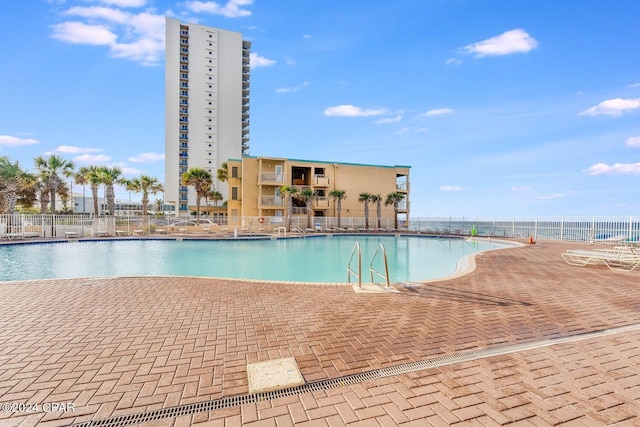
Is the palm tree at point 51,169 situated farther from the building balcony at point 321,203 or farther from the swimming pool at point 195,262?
the building balcony at point 321,203

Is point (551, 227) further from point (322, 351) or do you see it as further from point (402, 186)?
point (322, 351)

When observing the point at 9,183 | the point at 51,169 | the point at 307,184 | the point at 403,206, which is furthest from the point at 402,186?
the point at 9,183

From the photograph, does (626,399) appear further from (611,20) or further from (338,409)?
(611,20)

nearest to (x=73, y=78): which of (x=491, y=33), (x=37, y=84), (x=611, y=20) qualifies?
(x=37, y=84)

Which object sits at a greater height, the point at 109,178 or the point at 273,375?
the point at 109,178

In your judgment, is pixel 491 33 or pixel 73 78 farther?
pixel 73 78

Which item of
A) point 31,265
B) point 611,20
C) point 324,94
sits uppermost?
point 324,94

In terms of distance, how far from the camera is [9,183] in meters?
20.1

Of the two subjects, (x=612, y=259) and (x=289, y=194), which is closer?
(x=612, y=259)

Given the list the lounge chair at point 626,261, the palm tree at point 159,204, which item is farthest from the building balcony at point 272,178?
the palm tree at point 159,204

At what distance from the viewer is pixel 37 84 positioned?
1557 centimetres

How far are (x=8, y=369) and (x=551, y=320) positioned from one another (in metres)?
6.12

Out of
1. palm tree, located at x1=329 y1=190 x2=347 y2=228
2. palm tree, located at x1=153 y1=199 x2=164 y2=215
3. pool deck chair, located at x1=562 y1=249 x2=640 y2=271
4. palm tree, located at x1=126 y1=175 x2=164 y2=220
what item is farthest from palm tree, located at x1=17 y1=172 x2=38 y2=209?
pool deck chair, located at x1=562 y1=249 x2=640 y2=271

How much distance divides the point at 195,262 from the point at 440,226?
22.9 metres
